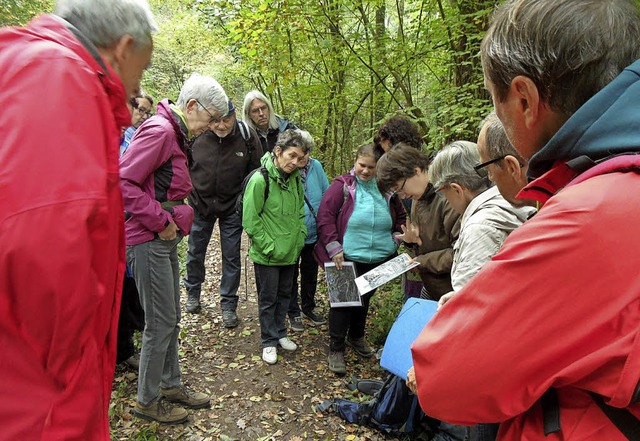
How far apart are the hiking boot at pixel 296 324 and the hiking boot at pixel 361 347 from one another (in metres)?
0.67

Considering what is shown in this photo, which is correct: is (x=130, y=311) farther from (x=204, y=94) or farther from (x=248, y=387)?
(x=204, y=94)

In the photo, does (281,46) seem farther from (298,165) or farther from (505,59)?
(505,59)

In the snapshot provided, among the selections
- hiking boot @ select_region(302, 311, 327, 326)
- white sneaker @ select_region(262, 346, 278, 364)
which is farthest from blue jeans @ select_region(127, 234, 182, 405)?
hiking boot @ select_region(302, 311, 327, 326)

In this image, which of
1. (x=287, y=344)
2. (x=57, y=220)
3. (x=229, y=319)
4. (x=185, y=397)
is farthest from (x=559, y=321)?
(x=229, y=319)

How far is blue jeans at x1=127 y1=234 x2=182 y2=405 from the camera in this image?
109 inches

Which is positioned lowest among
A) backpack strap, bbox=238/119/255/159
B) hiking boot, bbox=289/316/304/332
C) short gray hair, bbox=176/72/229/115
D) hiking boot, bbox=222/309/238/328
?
hiking boot, bbox=289/316/304/332

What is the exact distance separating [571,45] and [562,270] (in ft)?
1.55

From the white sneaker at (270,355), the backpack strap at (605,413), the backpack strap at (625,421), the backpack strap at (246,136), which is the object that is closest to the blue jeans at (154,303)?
the white sneaker at (270,355)

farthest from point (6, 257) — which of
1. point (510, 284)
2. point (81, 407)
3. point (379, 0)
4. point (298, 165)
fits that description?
point (379, 0)

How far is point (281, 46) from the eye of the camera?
6098mm

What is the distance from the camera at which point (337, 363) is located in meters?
3.93

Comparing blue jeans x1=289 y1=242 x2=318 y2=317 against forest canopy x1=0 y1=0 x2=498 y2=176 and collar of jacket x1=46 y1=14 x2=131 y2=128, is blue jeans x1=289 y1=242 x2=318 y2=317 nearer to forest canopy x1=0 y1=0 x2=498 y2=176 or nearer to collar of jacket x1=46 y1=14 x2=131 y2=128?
forest canopy x1=0 y1=0 x2=498 y2=176

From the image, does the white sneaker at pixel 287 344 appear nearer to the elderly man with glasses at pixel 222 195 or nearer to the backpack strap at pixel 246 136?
the elderly man with glasses at pixel 222 195

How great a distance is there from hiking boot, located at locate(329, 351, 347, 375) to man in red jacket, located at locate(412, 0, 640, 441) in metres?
3.08
